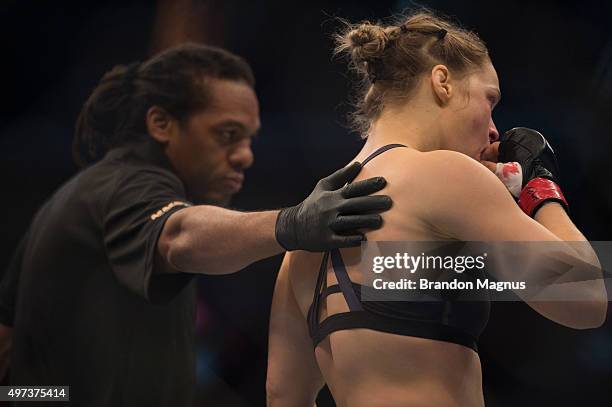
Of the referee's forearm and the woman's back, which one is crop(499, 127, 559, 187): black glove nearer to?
the woman's back

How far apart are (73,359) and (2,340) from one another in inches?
12.4

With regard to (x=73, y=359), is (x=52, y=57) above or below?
above

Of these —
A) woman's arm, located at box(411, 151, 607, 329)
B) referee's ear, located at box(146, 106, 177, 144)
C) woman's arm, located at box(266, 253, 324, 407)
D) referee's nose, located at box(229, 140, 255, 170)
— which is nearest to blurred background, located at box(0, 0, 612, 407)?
referee's nose, located at box(229, 140, 255, 170)

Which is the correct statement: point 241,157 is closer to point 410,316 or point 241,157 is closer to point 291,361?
point 291,361

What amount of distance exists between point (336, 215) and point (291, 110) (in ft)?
4.02

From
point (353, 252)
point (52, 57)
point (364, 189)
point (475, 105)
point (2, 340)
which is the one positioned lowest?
point (2, 340)

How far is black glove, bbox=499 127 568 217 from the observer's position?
1.29 metres

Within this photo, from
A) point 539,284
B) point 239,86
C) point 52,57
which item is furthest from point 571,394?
point 52,57

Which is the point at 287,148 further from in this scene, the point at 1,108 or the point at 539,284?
the point at 539,284

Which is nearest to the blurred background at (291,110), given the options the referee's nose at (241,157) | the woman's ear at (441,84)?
the referee's nose at (241,157)

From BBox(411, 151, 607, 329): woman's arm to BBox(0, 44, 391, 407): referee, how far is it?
6.3 inches

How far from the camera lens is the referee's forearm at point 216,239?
4.93 feet

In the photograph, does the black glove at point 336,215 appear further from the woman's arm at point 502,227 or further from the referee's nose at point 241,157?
the referee's nose at point 241,157

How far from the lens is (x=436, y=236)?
3.82 feet
